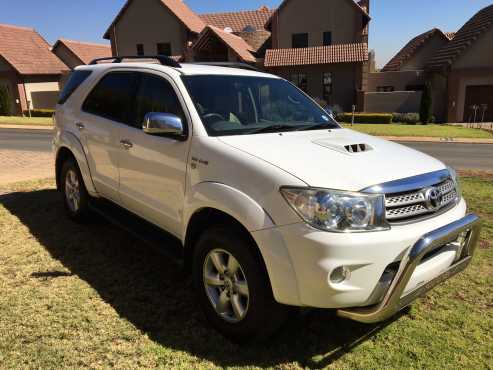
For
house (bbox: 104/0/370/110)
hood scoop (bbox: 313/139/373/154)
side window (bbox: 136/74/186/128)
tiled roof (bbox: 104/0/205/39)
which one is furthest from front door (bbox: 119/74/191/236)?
tiled roof (bbox: 104/0/205/39)

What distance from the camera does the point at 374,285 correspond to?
104 inches

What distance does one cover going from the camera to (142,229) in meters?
4.17

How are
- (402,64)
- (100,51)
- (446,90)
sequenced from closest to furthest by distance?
(446,90) → (402,64) → (100,51)

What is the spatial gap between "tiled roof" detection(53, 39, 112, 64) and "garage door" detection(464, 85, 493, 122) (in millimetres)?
31592

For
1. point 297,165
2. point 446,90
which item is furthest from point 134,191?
point 446,90

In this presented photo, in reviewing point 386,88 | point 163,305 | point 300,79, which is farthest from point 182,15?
point 163,305

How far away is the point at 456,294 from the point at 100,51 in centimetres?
4659

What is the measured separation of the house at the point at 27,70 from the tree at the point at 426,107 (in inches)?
1057

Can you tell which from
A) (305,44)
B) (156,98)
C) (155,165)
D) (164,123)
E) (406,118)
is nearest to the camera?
(164,123)

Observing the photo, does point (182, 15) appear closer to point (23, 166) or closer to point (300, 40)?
point (300, 40)

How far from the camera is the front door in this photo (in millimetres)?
3568

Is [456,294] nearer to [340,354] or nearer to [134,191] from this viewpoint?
[340,354]

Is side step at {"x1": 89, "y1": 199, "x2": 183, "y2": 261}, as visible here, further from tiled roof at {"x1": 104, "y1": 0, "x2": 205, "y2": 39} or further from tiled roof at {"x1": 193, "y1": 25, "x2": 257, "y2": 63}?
tiled roof at {"x1": 104, "y1": 0, "x2": 205, "y2": 39}

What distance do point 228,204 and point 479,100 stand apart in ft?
95.2
